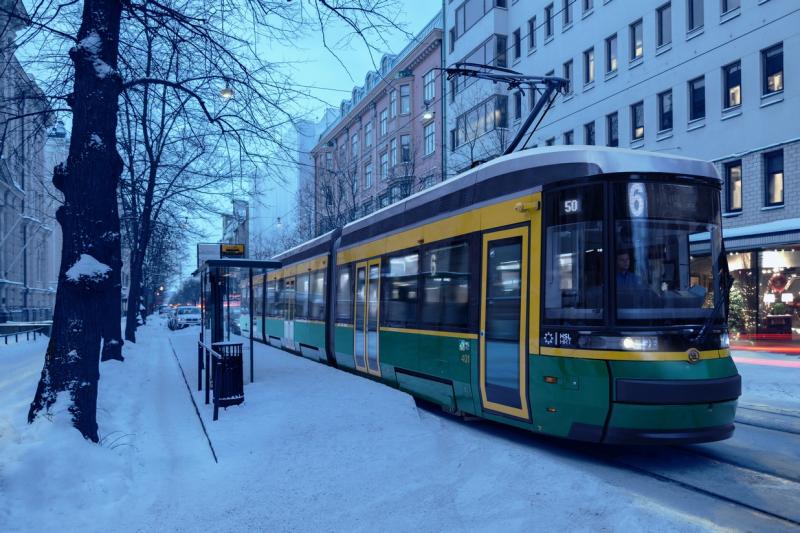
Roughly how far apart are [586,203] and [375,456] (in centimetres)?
333

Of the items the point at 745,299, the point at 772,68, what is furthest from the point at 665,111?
the point at 745,299

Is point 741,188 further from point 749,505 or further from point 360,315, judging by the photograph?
point 749,505

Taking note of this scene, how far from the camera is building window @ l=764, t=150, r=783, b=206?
753 inches

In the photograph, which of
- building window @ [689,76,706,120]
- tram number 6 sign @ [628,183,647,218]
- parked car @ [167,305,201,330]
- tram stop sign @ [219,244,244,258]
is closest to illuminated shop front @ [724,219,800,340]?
building window @ [689,76,706,120]

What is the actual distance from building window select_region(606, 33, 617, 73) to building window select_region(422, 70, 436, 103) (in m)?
13.6

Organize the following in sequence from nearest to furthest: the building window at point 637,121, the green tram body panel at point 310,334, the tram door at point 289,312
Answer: the green tram body panel at point 310,334, the tram door at point 289,312, the building window at point 637,121

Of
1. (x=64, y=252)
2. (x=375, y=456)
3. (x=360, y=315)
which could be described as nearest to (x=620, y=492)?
(x=375, y=456)

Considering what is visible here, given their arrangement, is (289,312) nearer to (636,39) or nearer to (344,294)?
(344,294)

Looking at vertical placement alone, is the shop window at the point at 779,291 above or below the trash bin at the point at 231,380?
above

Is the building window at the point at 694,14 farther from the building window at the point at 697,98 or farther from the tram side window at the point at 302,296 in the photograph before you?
the tram side window at the point at 302,296

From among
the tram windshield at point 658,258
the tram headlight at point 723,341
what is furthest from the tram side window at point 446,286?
the tram headlight at point 723,341

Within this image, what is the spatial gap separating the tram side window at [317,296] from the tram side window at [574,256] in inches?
347

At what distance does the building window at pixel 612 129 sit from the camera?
2538cm

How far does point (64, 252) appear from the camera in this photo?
7.14 meters
